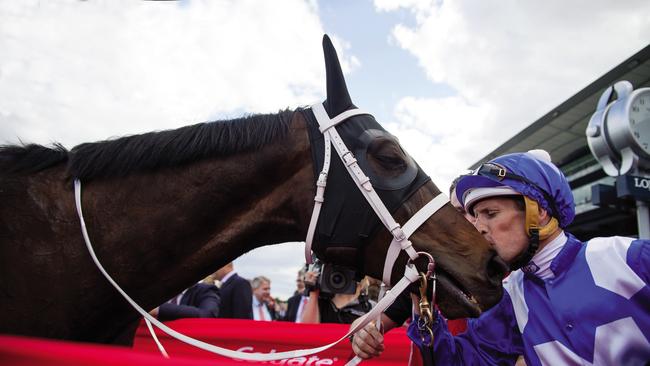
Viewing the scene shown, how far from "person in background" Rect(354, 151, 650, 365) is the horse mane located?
1.10 metres

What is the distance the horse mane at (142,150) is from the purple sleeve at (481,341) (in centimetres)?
118

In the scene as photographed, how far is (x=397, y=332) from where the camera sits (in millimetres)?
3186

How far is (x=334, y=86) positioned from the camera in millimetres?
2221

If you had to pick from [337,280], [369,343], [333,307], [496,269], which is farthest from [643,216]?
[369,343]

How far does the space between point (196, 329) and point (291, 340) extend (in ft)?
2.58

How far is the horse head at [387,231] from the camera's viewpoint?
1.95 metres

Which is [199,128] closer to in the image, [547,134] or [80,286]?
[80,286]

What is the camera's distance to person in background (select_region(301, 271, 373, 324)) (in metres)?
4.70

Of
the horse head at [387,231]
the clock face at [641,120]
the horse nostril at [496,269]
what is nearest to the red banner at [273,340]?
the horse head at [387,231]

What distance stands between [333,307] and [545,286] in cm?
291

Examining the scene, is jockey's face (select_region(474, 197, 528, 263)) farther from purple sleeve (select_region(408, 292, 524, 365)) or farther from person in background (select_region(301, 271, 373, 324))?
person in background (select_region(301, 271, 373, 324))

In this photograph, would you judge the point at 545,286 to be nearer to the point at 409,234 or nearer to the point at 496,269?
the point at 496,269

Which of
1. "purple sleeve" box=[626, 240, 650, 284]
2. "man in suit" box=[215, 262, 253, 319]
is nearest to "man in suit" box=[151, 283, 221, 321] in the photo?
"man in suit" box=[215, 262, 253, 319]

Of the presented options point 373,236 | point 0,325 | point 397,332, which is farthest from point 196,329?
point 373,236
